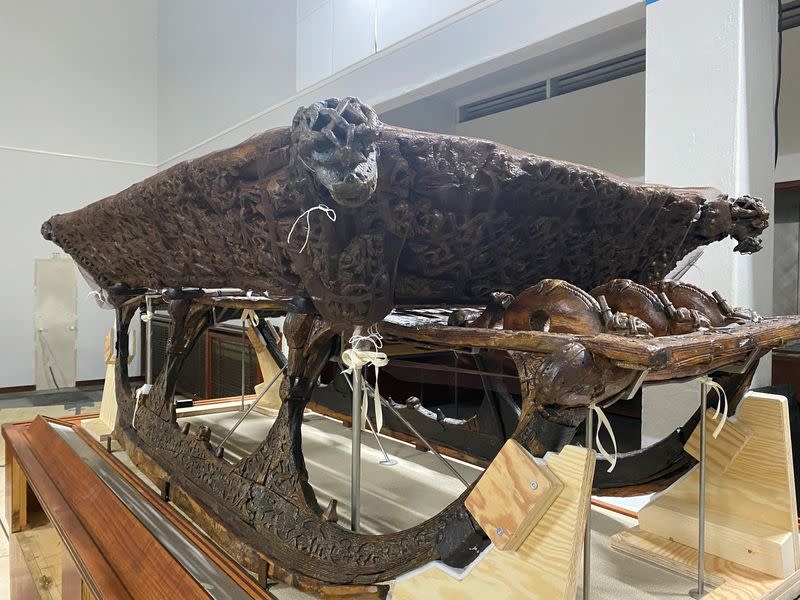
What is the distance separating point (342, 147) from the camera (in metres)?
0.78

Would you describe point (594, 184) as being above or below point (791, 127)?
below

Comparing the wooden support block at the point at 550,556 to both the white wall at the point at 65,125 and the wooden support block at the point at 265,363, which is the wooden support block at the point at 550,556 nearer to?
the wooden support block at the point at 265,363

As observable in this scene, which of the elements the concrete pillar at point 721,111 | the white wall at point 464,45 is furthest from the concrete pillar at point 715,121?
the white wall at point 464,45

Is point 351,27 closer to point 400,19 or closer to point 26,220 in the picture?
point 400,19

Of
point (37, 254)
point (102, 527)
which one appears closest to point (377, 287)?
point (102, 527)

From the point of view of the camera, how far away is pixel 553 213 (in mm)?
1058

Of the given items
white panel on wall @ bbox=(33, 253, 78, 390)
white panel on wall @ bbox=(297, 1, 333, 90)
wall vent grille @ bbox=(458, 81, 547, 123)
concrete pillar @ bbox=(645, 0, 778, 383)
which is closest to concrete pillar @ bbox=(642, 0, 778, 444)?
concrete pillar @ bbox=(645, 0, 778, 383)

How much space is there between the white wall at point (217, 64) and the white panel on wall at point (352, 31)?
2.40ft

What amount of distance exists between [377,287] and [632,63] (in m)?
2.38

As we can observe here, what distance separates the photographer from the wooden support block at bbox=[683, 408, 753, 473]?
46.1 inches

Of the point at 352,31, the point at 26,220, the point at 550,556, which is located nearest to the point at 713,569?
the point at 550,556

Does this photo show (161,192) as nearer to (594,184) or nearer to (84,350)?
(594,184)

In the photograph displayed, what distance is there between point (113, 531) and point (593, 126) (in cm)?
288

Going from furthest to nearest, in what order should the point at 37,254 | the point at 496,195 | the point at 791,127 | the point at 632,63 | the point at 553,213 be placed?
1. the point at 37,254
2. the point at 632,63
3. the point at 791,127
4. the point at 553,213
5. the point at 496,195
